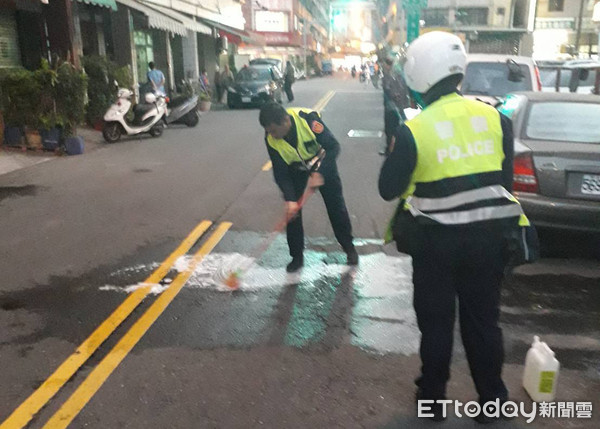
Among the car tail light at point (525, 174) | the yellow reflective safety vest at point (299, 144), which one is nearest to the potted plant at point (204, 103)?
the yellow reflective safety vest at point (299, 144)

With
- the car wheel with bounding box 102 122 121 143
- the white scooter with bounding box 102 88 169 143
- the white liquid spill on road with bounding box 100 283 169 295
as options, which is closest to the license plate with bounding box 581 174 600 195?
the white liquid spill on road with bounding box 100 283 169 295

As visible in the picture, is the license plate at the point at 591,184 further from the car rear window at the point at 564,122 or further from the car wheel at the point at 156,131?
the car wheel at the point at 156,131

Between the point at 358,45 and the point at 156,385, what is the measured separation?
6404 inches

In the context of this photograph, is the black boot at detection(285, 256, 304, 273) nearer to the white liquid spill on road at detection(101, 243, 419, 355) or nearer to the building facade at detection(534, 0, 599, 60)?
the white liquid spill on road at detection(101, 243, 419, 355)

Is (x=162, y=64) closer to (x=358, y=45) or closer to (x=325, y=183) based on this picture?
(x=325, y=183)

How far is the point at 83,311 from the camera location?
14.7ft

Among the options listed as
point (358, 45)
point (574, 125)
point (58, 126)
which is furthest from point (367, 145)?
point (358, 45)

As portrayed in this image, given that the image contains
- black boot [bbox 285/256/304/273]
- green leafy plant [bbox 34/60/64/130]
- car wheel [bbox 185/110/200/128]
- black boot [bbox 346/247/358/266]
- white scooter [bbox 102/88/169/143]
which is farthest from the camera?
car wheel [bbox 185/110/200/128]

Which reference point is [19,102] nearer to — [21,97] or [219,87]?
[21,97]

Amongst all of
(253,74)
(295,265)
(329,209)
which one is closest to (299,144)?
(329,209)

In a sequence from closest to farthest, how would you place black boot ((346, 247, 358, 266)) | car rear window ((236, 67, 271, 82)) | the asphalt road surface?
the asphalt road surface < black boot ((346, 247, 358, 266)) < car rear window ((236, 67, 271, 82))

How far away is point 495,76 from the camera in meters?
10.1

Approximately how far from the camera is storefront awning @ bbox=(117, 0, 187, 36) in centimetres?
1667

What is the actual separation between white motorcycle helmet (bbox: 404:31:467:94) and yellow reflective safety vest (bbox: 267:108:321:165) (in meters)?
2.12
